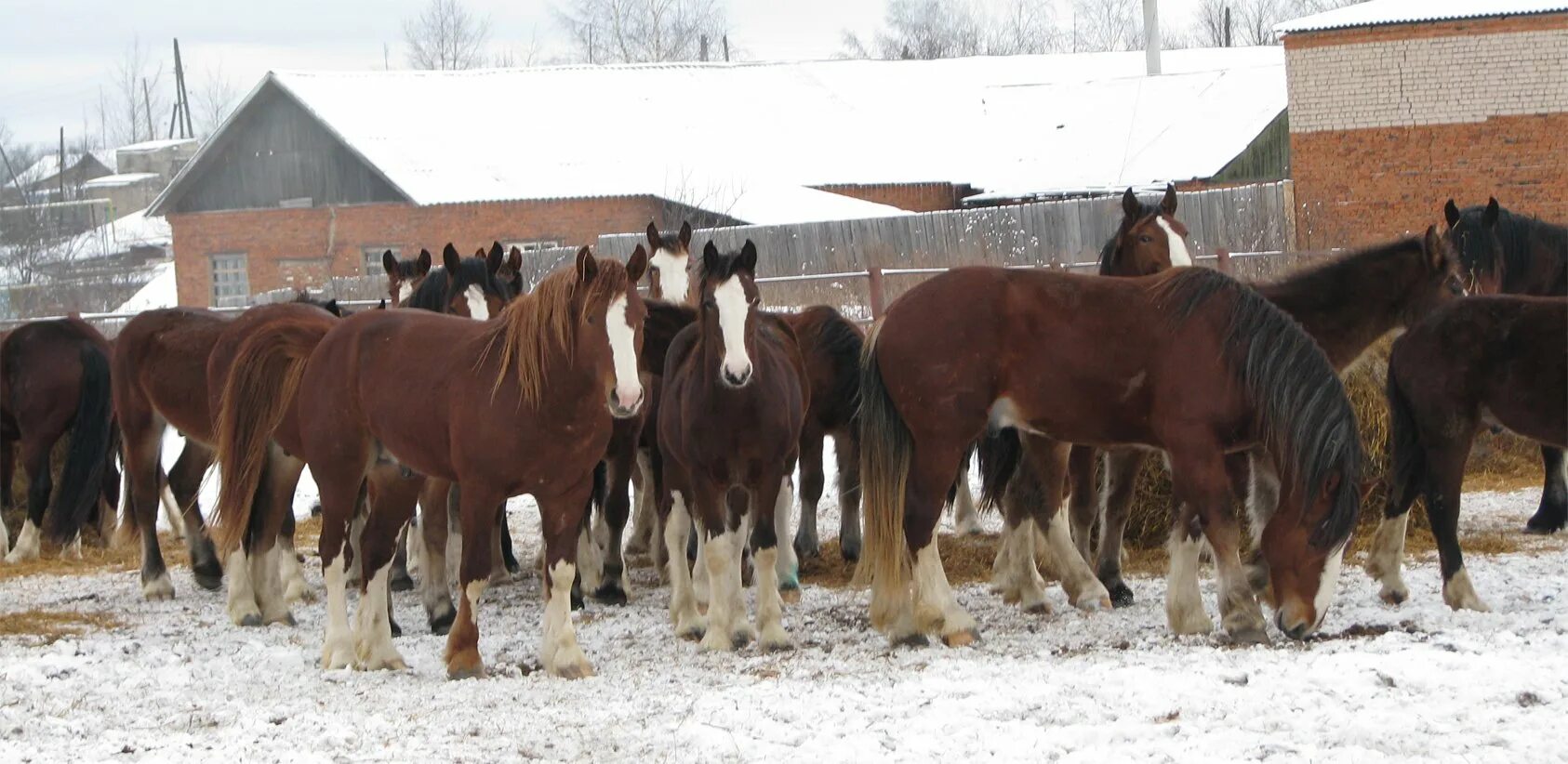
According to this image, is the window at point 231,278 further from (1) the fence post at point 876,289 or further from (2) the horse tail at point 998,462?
(2) the horse tail at point 998,462

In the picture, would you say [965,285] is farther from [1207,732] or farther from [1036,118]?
[1036,118]

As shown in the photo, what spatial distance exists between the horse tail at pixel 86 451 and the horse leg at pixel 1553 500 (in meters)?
9.63

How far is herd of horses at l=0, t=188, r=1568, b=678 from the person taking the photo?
7.13m

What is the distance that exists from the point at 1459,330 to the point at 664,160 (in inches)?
1202

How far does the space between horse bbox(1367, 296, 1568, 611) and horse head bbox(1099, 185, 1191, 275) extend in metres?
1.37

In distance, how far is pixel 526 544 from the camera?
12281mm

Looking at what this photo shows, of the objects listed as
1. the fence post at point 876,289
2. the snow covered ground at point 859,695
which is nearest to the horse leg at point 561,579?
the snow covered ground at point 859,695

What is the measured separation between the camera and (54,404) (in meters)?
11.9

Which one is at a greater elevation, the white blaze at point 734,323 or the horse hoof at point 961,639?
the white blaze at point 734,323

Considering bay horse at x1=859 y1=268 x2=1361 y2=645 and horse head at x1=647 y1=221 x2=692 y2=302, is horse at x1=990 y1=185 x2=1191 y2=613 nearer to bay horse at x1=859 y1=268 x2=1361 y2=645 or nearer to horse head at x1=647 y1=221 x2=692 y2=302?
bay horse at x1=859 y1=268 x2=1361 y2=645

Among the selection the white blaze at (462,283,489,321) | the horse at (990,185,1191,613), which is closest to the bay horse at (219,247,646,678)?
the white blaze at (462,283,489,321)

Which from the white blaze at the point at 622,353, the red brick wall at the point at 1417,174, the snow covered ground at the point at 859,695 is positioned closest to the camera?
the snow covered ground at the point at 859,695

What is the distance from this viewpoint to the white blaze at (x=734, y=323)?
726 centimetres

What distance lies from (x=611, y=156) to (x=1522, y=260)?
94.2 ft
